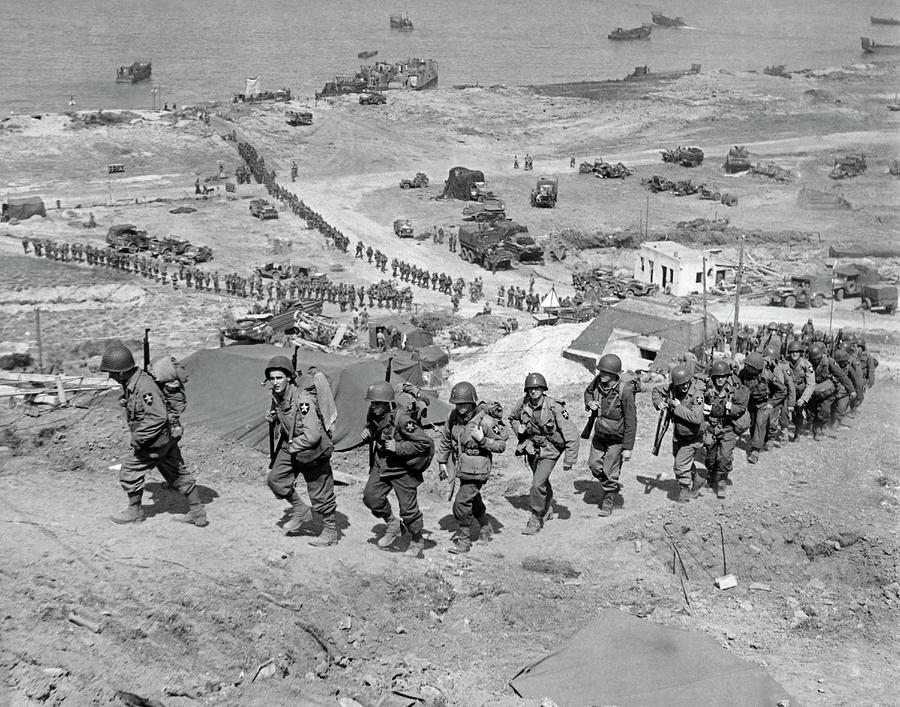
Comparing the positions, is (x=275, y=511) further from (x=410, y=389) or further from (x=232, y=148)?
(x=232, y=148)

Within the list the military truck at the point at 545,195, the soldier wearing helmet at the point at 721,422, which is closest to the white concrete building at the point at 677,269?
the military truck at the point at 545,195

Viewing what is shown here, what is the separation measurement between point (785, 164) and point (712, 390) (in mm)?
47774

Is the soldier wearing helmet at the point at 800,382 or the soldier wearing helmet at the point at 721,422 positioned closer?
the soldier wearing helmet at the point at 721,422

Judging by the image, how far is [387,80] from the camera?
7494 cm

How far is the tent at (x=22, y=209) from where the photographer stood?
1633 inches

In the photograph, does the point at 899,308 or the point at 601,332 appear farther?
the point at 899,308

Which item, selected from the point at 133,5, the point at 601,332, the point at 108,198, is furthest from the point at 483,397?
the point at 133,5

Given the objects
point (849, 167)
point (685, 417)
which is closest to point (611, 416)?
point (685, 417)

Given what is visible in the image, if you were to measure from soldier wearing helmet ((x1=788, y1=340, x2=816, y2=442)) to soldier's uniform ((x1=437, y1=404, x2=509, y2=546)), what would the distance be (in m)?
5.86

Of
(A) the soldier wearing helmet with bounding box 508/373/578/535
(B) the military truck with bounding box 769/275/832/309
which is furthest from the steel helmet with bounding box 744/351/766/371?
(B) the military truck with bounding box 769/275/832/309

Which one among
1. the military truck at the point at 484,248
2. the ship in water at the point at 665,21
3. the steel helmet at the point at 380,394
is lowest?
the military truck at the point at 484,248

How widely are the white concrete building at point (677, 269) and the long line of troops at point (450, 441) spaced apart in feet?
74.0

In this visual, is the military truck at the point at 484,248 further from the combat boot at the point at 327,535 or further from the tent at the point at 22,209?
the combat boot at the point at 327,535

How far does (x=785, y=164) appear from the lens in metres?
56.2
